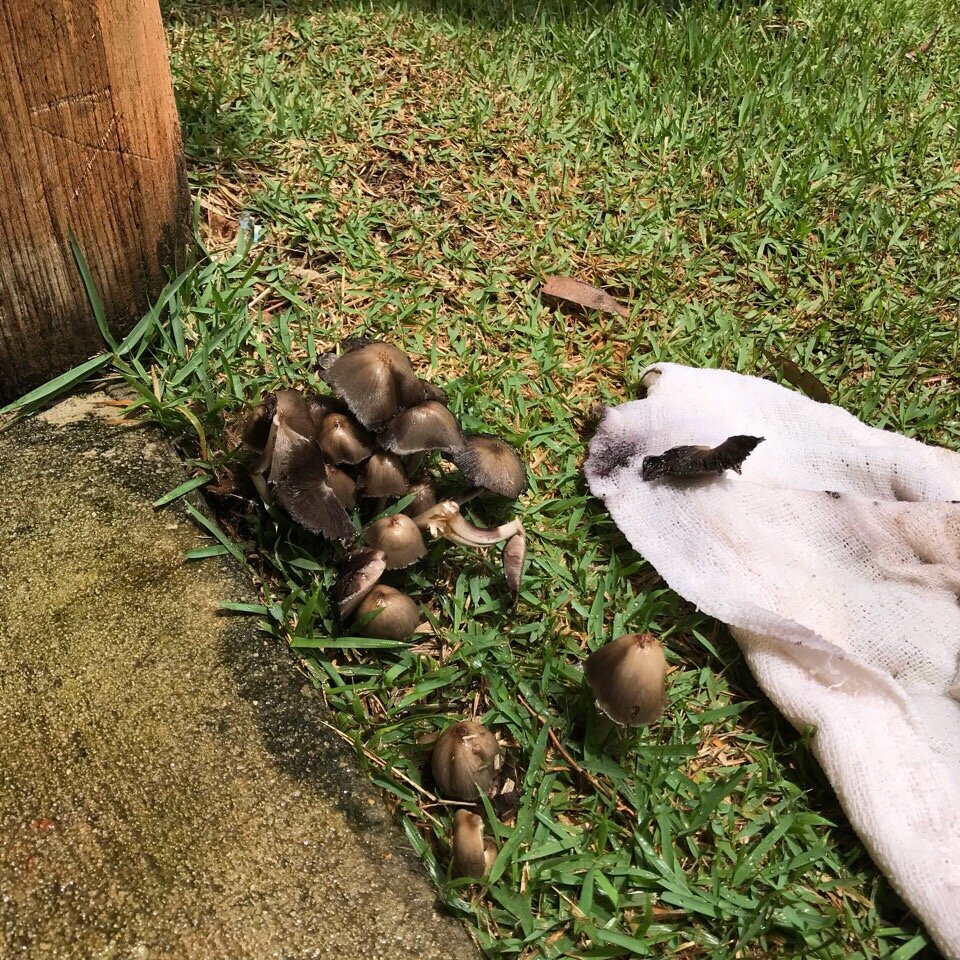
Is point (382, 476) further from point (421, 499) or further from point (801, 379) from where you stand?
point (801, 379)

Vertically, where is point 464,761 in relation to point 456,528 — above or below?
below

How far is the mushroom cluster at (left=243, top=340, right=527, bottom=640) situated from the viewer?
95.7 inches

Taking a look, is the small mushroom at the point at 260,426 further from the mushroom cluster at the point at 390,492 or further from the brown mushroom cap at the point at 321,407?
the brown mushroom cap at the point at 321,407

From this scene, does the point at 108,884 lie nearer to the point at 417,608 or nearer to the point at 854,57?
the point at 417,608

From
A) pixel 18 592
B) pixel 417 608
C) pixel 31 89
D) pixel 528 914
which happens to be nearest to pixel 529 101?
pixel 31 89

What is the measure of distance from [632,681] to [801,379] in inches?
66.8

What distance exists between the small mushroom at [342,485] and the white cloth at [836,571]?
800 millimetres

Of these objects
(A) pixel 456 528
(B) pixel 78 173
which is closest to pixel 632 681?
(A) pixel 456 528

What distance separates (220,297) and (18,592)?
1.21 m

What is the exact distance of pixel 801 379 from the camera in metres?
3.44

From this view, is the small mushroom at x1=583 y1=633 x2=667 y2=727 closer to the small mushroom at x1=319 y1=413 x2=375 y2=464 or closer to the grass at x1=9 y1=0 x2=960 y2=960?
the grass at x1=9 y1=0 x2=960 y2=960

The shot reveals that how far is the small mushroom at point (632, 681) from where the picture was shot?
220 centimetres

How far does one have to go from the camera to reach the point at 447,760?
84.9 inches

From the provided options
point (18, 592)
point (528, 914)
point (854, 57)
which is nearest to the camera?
point (528, 914)
